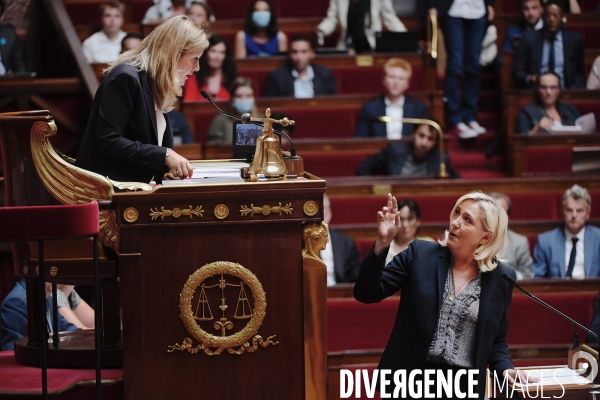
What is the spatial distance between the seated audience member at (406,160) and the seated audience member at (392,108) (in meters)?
0.29

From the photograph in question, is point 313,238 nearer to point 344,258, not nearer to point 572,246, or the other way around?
point 344,258

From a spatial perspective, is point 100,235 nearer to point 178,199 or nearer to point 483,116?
point 178,199

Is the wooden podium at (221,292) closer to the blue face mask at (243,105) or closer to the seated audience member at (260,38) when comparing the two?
the blue face mask at (243,105)

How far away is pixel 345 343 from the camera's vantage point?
442cm

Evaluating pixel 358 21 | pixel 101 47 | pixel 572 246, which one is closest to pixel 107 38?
pixel 101 47

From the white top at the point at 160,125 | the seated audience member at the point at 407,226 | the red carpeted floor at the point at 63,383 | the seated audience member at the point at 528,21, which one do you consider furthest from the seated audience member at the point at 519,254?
the red carpeted floor at the point at 63,383

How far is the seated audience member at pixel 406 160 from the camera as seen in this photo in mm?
5809

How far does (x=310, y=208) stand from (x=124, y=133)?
61 centimetres

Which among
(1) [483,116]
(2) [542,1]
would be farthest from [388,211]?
(2) [542,1]

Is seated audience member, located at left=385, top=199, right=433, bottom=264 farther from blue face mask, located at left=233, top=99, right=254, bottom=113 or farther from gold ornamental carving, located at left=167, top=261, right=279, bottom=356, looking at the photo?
gold ornamental carving, located at left=167, top=261, right=279, bottom=356

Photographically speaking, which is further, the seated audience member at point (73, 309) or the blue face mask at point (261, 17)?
the blue face mask at point (261, 17)

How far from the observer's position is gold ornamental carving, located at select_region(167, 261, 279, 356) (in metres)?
2.36

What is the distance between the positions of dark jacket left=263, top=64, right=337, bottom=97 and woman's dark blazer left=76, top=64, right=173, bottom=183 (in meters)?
3.70

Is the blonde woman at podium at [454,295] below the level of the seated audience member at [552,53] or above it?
below
